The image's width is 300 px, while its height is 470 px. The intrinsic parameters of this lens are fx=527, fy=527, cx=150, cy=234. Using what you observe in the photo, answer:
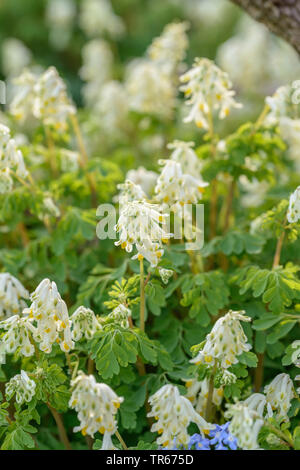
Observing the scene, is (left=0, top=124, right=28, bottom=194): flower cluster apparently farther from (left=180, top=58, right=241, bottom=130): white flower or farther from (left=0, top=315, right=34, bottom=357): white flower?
(left=180, top=58, right=241, bottom=130): white flower

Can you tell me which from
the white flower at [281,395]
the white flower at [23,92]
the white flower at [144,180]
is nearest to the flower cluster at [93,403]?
the white flower at [281,395]

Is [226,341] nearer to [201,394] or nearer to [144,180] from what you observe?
[201,394]

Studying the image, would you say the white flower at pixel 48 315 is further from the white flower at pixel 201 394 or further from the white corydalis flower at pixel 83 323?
the white flower at pixel 201 394

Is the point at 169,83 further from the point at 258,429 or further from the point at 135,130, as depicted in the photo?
the point at 258,429

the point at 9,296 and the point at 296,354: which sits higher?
the point at 9,296

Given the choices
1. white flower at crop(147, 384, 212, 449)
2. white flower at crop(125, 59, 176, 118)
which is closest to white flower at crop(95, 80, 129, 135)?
white flower at crop(125, 59, 176, 118)

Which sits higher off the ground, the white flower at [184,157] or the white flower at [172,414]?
the white flower at [184,157]

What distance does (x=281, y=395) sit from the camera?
197cm

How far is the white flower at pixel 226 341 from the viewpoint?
1793 mm

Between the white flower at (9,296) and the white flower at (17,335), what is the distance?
12.6 inches

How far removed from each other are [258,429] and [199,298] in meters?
0.76

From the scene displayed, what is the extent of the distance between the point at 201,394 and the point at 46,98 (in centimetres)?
169

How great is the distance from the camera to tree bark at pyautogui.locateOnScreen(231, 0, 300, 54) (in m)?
2.77

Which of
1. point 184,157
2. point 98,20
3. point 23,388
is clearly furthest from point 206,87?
point 98,20
